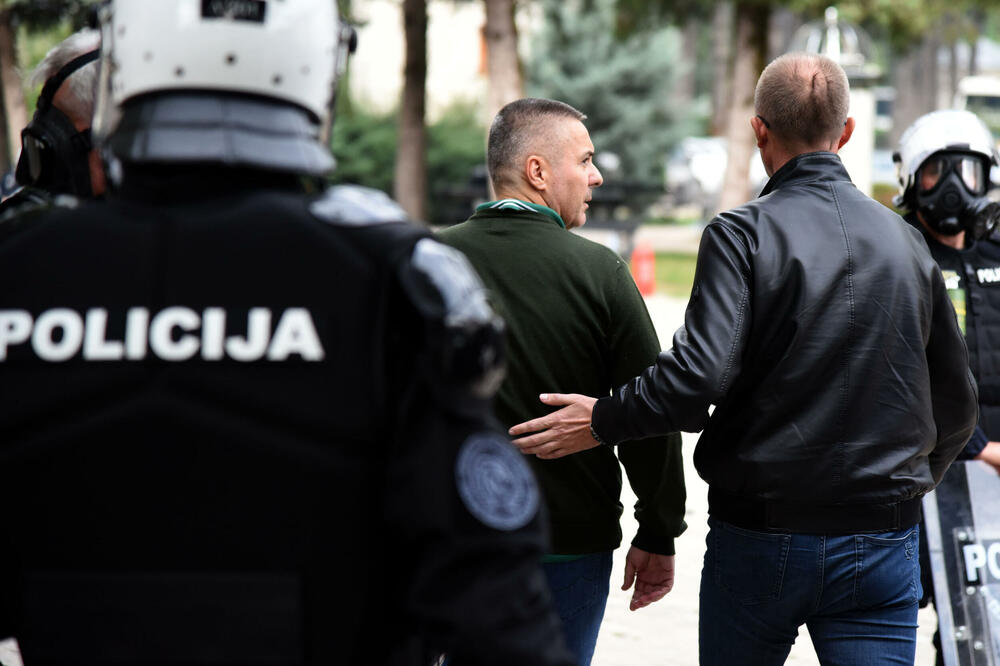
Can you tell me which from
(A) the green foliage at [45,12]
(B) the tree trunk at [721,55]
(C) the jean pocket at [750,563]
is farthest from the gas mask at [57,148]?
(B) the tree trunk at [721,55]

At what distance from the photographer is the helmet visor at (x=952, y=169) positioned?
14.2ft

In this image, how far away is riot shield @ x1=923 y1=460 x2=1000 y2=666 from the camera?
156 inches

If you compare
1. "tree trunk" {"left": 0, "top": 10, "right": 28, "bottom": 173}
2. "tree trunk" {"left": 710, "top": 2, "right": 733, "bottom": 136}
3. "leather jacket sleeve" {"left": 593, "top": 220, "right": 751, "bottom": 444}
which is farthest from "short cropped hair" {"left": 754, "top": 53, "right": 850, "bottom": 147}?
"tree trunk" {"left": 710, "top": 2, "right": 733, "bottom": 136}

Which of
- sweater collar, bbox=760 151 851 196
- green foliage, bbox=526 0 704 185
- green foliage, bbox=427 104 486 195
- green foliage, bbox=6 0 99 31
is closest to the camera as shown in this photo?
sweater collar, bbox=760 151 851 196

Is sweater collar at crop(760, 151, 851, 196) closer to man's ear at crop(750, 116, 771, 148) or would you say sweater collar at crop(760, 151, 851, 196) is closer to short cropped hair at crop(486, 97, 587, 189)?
man's ear at crop(750, 116, 771, 148)

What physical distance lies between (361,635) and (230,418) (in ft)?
1.08

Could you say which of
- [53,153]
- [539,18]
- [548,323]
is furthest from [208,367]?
[539,18]

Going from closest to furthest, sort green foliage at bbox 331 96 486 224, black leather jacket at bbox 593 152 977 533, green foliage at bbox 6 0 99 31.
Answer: black leather jacket at bbox 593 152 977 533, green foliage at bbox 6 0 99 31, green foliage at bbox 331 96 486 224

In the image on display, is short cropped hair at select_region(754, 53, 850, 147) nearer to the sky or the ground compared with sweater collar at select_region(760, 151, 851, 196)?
nearer to the sky

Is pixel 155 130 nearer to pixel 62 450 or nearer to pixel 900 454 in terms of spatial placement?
pixel 62 450

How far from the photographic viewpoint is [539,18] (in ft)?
104

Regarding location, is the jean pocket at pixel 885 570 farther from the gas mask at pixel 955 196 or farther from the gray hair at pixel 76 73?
the gray hair at pixel 76 73

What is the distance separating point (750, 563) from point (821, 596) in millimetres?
176

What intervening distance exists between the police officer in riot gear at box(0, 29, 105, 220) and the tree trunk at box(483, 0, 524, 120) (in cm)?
1322
